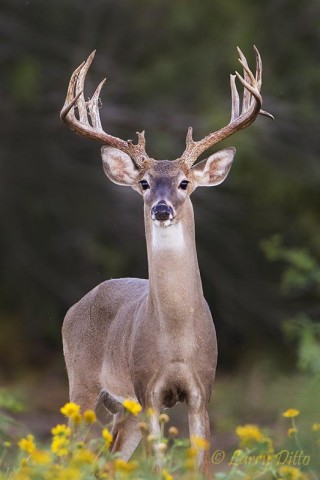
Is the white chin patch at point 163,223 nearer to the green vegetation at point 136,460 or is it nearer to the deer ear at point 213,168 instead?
the deer ear at point 213,168

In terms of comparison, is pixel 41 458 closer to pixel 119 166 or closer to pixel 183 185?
pixel 183 185

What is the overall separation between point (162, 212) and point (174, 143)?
9.89 meters

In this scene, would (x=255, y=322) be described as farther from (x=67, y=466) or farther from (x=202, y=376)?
(x=67, y=466)

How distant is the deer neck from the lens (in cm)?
745

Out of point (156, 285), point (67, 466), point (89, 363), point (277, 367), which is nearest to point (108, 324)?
point (89, 363)

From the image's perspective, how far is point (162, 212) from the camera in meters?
7.29

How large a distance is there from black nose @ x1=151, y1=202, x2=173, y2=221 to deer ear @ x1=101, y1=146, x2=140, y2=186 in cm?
74

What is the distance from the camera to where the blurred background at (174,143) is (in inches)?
685

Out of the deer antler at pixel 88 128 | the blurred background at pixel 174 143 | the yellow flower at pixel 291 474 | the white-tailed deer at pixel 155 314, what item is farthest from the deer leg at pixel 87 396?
the blurred background at pixel 174 143

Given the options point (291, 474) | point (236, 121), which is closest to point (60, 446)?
point (291, 474)

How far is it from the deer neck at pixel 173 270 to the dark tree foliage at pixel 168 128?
9640 millimetres

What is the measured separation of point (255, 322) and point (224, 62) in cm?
322
